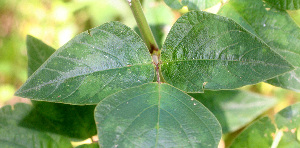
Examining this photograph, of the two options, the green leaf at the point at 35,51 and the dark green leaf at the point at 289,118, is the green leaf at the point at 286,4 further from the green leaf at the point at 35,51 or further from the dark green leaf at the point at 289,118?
the green leaf at the point at 35,51

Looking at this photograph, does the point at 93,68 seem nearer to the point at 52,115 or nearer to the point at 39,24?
the point at 52,115

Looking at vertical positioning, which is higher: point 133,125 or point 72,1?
point 72,1

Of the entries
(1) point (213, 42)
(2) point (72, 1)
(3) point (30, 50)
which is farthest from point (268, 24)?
(2) point (72, 1)

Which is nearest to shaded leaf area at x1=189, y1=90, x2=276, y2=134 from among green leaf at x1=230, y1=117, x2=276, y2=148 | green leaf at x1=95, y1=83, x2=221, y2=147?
green leaf at x1=230, y1=117, x2=276, y2=148

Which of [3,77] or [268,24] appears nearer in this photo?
[268,24]

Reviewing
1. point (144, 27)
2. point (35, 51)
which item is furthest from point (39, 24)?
point (144, 27)

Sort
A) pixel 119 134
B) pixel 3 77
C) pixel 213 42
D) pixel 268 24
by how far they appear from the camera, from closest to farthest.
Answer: pixel 119 134, pixel 213 42, pixel 268 24, pixel 3 77

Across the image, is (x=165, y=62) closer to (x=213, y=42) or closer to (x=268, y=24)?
(x=213, y=42)
